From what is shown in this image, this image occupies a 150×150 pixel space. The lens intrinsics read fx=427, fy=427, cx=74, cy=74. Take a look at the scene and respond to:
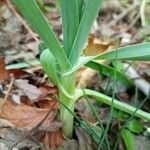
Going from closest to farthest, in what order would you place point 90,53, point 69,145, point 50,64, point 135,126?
point 50,64, point 69,145, point 135,126, point 90,53

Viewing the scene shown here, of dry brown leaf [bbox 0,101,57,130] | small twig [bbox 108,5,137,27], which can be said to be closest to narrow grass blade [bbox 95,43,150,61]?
dry brown leaf [bbox 0,101,57,130]

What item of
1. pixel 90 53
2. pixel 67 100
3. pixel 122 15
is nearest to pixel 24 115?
pixel 67 100

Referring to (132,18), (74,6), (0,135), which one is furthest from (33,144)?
(132,18)

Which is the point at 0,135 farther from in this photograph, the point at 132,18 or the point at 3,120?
the point at 132,18

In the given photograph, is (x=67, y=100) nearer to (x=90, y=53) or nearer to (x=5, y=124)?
(x=5, y=124)

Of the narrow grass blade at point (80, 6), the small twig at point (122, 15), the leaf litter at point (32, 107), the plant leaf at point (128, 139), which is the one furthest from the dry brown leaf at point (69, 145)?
the small twig at point (122, 15)

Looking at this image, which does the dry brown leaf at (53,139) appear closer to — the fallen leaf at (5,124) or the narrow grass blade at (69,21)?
the fallen leaf at (5,124)
